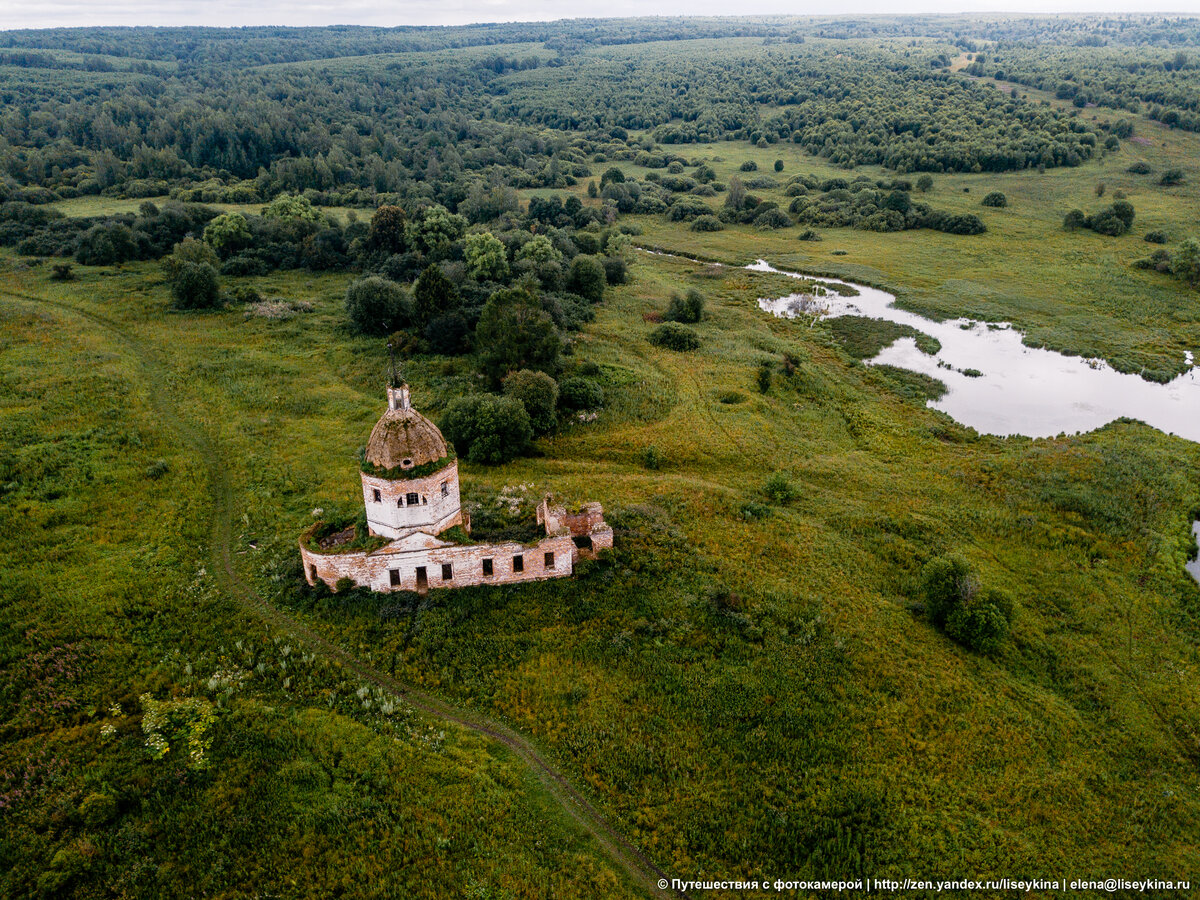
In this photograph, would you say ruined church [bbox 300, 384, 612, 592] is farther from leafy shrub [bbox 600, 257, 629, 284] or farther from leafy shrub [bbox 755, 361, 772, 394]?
leafy shrub [bbox 600, 257, 629, 284]

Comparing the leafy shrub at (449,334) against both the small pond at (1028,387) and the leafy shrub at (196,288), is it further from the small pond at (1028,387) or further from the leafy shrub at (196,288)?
the small pond at (1028,387)

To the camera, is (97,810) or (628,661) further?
(628,661)

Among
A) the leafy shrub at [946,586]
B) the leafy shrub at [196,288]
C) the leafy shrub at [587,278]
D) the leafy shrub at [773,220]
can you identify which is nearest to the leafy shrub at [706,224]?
the leafy shrub at [773,220]

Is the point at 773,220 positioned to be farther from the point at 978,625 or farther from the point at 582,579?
the point at 582,579

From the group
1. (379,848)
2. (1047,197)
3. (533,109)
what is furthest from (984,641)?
(533,109)

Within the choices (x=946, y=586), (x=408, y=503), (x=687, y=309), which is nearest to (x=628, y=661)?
(x=408, y=503)

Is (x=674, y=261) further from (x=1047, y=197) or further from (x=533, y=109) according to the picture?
(x=533, y=109)
